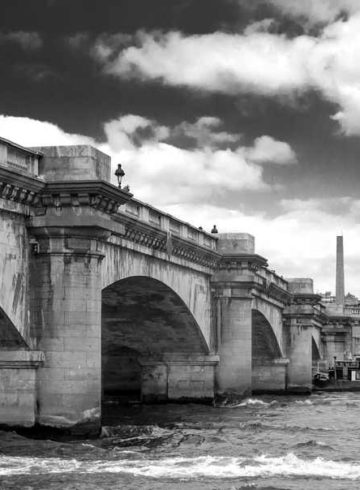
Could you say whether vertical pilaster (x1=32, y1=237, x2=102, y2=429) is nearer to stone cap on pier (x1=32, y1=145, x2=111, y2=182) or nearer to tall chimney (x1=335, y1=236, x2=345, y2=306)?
stone cap on pier (x1=32, y1=145, x2=111, y2=182)

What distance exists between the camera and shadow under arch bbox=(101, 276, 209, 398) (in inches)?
1610

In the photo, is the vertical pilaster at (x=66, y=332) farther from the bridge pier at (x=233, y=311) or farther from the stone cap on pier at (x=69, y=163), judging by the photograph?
the bridge pier at (x=233, y=311)

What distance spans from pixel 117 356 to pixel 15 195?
2571cm

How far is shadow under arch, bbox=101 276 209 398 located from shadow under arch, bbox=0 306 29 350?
10.6 m

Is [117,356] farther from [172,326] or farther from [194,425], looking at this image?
[194,425]

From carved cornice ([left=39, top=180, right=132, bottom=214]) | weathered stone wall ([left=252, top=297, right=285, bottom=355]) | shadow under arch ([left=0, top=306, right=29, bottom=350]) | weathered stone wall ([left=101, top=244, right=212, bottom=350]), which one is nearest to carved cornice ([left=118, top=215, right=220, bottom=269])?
weathered stone wall ([left=101, top=244, right=212, bottom=350])

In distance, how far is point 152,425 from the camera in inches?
1467

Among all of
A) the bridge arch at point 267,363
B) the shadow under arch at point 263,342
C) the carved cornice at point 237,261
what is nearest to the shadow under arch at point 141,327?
the carved cornice at point 237,261

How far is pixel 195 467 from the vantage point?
991 inches

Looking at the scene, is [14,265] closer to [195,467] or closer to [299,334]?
[195,467]

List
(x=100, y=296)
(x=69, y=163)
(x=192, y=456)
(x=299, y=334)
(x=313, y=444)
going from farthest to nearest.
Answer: (x=299, y=334) → (x=313, y=444) → (x=100, y=296) → (x=69, y=163) → (x=192, y=456)

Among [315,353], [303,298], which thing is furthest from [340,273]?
[303,298]

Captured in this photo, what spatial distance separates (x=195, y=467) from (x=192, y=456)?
2.42 m

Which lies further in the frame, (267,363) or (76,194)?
(267,363)
